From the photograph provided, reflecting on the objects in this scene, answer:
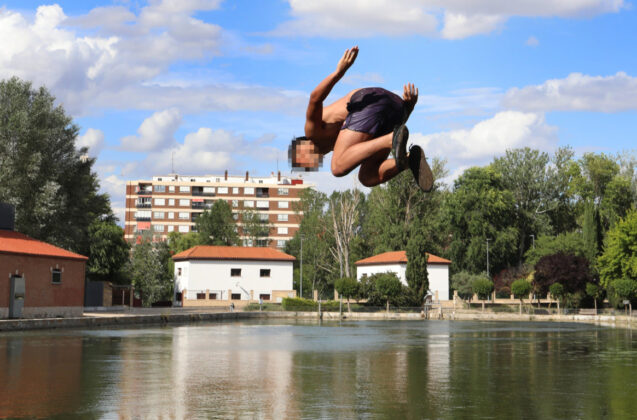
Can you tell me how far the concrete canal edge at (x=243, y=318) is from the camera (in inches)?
1859

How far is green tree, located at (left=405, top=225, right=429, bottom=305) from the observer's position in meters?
72.7

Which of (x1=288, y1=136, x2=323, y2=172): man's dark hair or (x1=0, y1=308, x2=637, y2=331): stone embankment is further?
(x1=0, y1=308, x2=637, y2=331): stone embankment

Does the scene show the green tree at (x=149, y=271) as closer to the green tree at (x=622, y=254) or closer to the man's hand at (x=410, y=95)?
the green tree at (x=622, y=254)

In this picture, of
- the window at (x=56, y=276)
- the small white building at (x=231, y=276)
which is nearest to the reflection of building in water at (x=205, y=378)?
the window at (x=56, y=276)

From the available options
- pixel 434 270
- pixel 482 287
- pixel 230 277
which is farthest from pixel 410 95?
pixel 230 277

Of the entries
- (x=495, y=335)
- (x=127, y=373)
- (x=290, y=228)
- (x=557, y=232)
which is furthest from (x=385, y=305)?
(x=290, y=228)

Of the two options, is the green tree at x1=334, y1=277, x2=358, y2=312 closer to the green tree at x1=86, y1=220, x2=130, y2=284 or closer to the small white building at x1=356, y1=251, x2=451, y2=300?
the small white building at x1=356, y1=251, x2=451, y2=300

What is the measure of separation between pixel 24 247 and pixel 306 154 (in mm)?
45703

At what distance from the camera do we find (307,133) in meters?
6.75

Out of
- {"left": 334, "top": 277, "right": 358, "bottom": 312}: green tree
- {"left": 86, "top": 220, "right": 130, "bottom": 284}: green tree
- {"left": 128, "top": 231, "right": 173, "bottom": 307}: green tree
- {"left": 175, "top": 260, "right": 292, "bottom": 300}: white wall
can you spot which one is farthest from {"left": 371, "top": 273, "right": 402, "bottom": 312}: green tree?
{"left": 86, "top": 220, "right": 130, "bottom": 284}: green tree

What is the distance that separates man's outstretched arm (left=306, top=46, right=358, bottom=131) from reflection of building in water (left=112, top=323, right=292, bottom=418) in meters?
11.3

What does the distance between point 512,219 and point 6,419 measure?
89.5 metres

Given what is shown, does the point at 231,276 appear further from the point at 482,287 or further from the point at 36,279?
the point at 36,279

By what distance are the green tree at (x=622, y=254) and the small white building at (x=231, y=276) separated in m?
36.9
